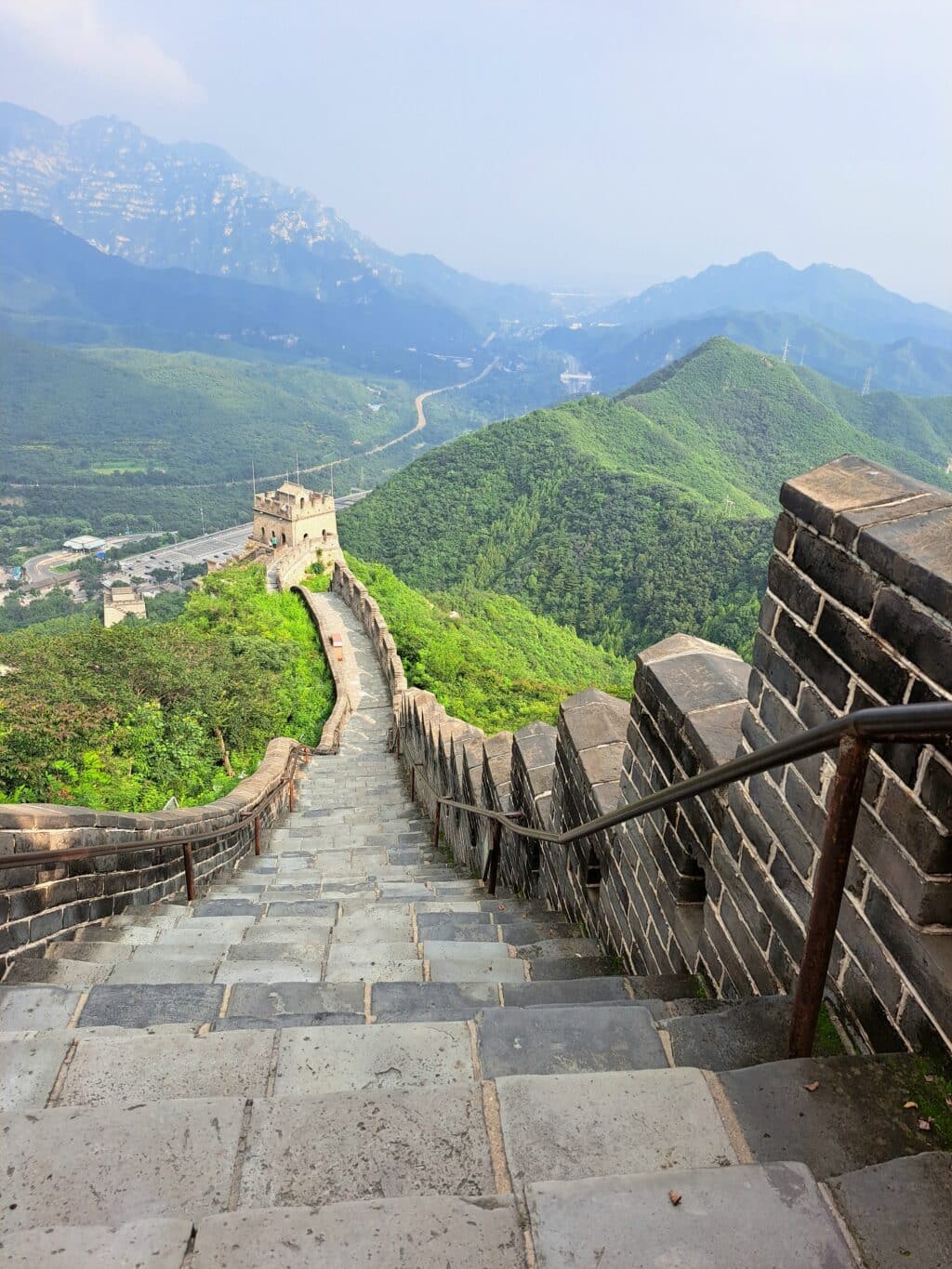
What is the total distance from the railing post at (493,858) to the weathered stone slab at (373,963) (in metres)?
1.56

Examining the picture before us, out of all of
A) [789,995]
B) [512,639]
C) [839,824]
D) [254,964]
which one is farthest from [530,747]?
[512,639]

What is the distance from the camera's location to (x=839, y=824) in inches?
61.1

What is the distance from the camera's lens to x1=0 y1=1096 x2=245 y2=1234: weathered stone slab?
1298 millimetres

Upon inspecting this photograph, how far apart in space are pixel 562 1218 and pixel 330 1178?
0.44 metres

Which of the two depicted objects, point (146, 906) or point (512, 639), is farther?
point (512, 639)

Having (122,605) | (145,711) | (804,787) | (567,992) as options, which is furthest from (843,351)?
(567,992)

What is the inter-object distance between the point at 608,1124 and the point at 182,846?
384 centimetres

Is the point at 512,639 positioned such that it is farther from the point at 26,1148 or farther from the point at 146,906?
the point at 26,1148

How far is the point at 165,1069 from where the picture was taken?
188 cm

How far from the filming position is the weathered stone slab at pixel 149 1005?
2.29 m

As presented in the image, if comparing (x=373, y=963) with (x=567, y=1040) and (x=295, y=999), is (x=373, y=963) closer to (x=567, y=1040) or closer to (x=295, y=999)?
(x=295, y=999)

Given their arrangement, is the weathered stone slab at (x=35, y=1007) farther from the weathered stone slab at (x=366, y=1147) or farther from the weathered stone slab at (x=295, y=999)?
the weathered stone slab at (x=366, y=1147)

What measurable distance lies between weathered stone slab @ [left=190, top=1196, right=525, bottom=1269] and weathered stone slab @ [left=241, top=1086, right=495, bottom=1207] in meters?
0.14

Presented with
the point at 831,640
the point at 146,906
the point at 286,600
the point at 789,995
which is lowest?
the point at 286,600
